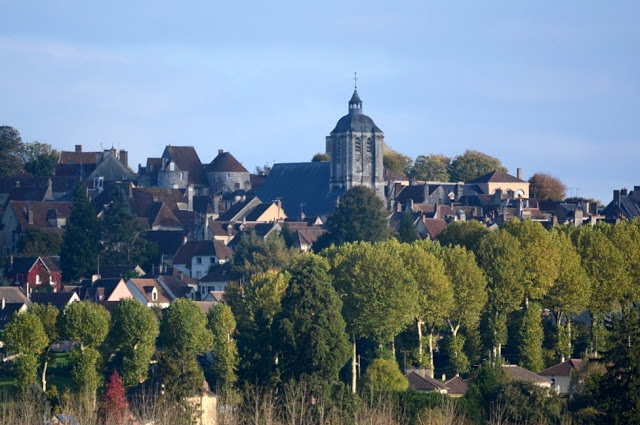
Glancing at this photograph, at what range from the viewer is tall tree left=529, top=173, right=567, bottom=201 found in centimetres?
13438

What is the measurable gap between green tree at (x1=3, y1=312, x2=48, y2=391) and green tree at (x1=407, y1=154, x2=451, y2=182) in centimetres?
7931

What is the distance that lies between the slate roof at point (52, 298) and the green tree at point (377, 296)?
17.7m

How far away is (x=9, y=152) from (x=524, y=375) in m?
90.0

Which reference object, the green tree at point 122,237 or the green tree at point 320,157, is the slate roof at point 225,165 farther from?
the green tree at point 122,237

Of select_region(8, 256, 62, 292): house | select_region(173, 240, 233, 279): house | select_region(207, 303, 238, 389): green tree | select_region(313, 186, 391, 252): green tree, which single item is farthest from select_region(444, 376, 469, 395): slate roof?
select_region(173, 240, 233, 279): house

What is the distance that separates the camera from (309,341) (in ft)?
182

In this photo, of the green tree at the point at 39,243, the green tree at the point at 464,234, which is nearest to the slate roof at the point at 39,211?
the green tree at the point at 39,243

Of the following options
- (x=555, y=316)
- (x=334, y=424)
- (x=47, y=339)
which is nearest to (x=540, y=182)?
(x=555, y=316)

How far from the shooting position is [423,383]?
58.2m

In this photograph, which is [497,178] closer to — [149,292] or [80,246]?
[80,246]

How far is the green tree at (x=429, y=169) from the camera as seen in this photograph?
139m

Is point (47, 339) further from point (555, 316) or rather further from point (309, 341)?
point (555, 316)

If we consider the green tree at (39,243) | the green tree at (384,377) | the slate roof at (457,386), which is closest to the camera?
the green tree at (384,377)

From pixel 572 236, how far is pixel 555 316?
600 centimetres
